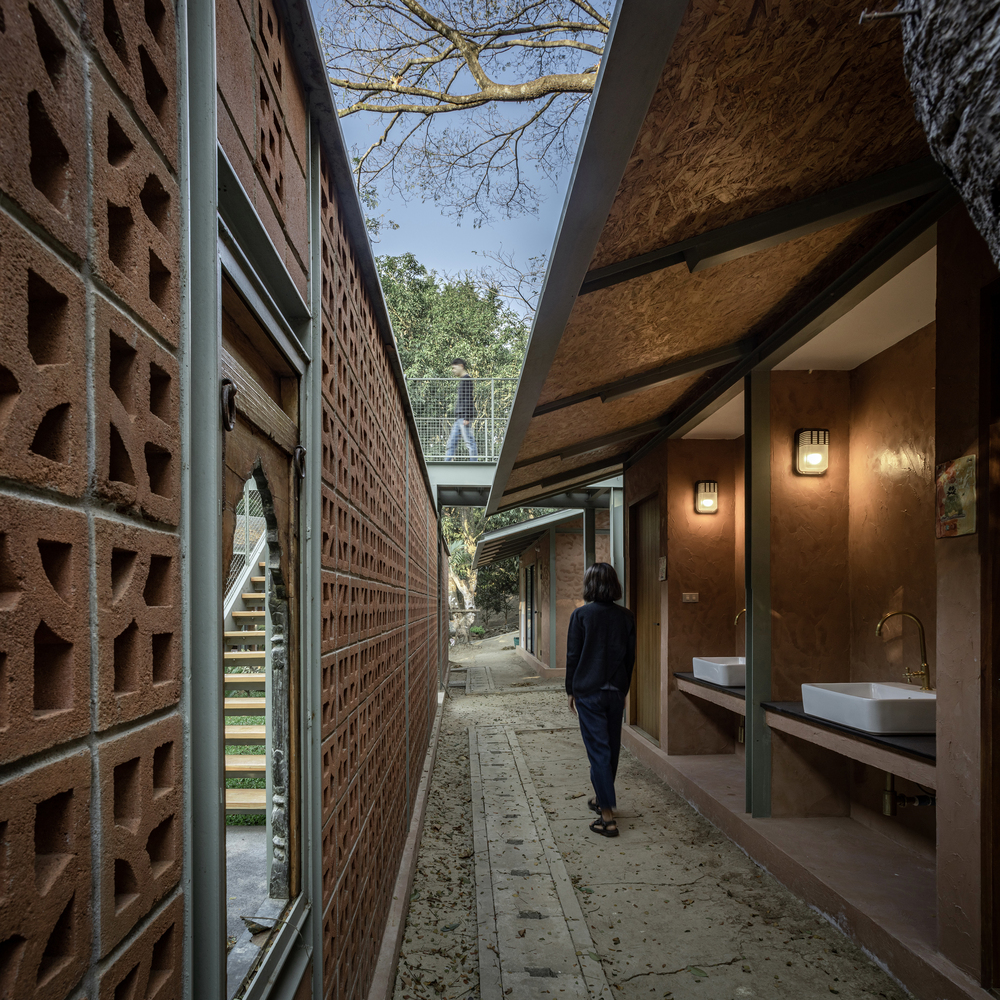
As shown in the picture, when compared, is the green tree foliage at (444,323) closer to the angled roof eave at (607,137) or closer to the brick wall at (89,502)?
the angled roof eave at (607,137)

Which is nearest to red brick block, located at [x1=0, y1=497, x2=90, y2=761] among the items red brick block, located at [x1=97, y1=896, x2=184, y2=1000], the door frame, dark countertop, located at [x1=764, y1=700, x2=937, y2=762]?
red brick block, located at [x1=97, y1=896, x2=184, y2=1000]

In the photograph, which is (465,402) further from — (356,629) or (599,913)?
(356,629)

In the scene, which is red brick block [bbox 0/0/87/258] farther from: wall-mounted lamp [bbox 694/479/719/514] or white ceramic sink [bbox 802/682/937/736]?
wall-mounted lamp [bbox 694/479/719/514]

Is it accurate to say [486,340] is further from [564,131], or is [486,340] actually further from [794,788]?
[794,788]

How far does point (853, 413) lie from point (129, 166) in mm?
5098

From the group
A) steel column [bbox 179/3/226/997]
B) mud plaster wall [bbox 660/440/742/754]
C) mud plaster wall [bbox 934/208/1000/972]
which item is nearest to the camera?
steel column [bbox 179/3/226/997]

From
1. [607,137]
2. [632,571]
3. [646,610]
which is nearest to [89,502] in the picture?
[607,137]

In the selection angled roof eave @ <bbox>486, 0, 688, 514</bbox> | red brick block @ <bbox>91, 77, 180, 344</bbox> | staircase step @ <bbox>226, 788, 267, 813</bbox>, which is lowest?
staircase step @ <bbox>226, 788, 267, 813</bbox>

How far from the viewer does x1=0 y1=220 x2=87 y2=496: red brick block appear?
60 centimetres

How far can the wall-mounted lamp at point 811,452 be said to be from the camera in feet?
16.2

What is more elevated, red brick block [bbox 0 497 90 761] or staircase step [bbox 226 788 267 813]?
red brick block [bbox 0 497 90 761]

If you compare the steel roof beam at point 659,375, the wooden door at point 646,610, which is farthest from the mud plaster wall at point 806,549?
the wooden door at point 646,610

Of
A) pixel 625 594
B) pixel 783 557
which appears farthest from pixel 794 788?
pixel 625 594

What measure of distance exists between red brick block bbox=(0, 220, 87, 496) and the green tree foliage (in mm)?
23526
